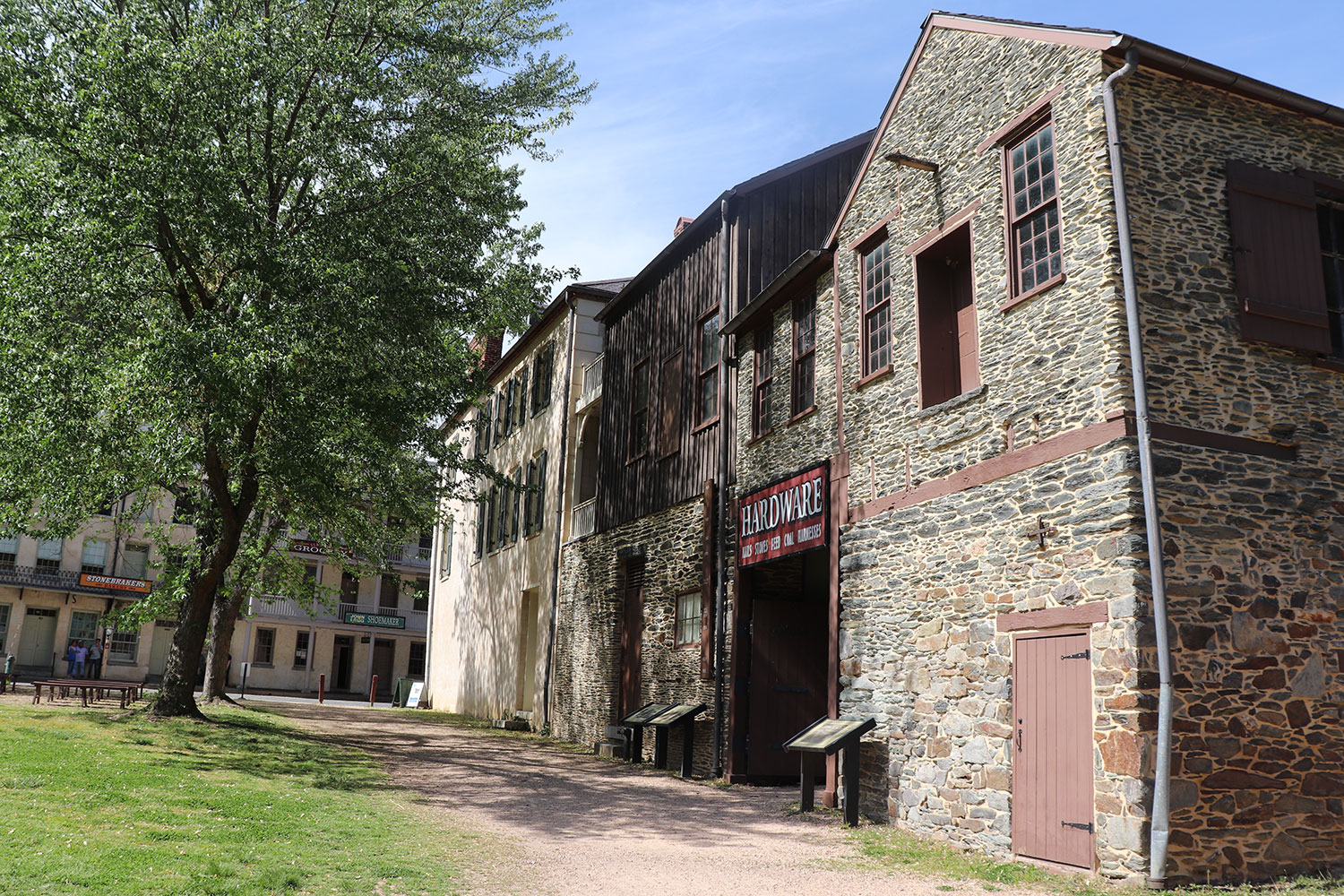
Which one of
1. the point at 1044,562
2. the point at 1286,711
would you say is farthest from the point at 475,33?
the point at 1286,711

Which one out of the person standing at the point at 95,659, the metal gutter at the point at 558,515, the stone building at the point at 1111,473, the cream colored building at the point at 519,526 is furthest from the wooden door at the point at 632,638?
the person standing at the point at 95,659

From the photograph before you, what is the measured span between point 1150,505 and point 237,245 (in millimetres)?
12269

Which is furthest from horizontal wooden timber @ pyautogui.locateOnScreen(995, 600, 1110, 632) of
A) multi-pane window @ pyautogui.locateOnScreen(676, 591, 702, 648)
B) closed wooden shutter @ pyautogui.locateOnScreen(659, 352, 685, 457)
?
closed wooden shutter @ pyautogui.locateOnScreen(659, 352, 685, 457)

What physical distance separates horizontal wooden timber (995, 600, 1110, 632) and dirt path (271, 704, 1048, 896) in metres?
2.11

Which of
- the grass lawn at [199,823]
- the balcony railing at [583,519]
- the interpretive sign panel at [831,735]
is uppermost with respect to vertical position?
the balcony railing at [583,519]

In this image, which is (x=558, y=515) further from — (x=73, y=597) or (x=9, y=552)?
(x=9, y=552)

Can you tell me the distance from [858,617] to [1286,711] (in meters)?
4.37

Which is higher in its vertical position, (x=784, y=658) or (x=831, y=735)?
(x=784, y=658)

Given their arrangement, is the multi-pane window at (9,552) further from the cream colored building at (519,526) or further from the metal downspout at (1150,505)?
the metal downspout at (1150,505)

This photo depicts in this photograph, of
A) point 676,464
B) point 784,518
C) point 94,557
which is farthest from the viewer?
point 94,557

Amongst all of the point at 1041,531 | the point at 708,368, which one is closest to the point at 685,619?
the point at 708,368

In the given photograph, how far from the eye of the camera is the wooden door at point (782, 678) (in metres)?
13.9

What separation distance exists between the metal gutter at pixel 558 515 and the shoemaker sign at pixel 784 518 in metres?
8.93

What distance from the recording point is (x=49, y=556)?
38188 millimetres
